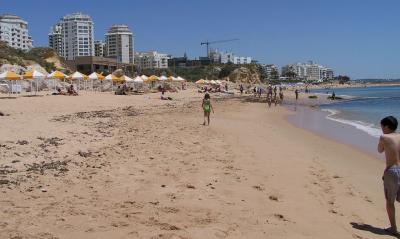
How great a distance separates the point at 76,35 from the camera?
164 meters

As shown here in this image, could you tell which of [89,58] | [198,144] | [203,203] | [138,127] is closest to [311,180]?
[203,203]

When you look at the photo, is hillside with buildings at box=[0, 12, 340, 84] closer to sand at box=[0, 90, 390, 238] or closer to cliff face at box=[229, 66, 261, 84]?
cliff face at box=[229, 66, 261, 84]

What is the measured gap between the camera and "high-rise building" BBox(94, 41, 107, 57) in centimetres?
17995

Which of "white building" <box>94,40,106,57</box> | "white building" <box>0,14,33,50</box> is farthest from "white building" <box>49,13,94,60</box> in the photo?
"white building" <box>0,14,33,50</box>

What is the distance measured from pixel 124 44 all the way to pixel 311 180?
585 ft

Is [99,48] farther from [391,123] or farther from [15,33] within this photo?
[391,123]

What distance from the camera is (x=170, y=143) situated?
436 inches

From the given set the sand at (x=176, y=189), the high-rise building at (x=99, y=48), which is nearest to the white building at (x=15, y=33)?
the high-rise building at (x=99, y=48)

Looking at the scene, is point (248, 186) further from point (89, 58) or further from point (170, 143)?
point (89, 58)

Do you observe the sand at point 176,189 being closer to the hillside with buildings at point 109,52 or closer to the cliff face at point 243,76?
the hillside with buildings at point 109,52

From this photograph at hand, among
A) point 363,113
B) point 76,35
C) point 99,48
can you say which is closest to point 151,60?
point 99,48

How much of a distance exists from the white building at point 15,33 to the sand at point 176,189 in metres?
117

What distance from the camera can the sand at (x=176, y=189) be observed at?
4.93 metres

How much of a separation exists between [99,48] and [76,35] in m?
19.3
